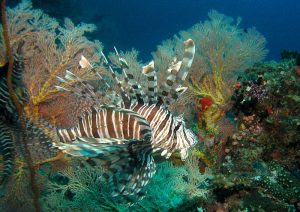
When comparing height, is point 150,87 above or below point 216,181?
above

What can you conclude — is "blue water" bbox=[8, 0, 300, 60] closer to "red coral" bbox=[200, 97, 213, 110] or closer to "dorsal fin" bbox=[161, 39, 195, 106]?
"red coral" bbox=[200, 97, 213, 110]

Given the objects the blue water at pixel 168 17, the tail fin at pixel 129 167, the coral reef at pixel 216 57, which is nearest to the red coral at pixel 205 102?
the coral reef at pixel 216 57

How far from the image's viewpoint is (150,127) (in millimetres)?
2764

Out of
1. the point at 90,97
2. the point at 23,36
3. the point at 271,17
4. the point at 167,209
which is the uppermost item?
the point at 271,17

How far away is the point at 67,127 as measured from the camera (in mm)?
3371

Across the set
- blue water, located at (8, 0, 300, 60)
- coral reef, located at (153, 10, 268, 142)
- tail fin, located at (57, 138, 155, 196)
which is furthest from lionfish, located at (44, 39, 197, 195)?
blue water, located at (8, 0, 300, 60)

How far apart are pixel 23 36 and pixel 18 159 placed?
2.10m

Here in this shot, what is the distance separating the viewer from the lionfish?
9.34 feet

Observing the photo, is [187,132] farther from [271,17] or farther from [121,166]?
[271,17]

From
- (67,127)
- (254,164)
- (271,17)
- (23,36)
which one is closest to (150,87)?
(67,127)

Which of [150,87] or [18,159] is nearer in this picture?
[150,87]

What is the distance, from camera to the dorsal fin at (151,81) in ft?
8.38

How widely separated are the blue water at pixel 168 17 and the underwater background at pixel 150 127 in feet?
37.9

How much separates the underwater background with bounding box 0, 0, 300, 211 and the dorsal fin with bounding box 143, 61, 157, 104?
0.05 feet
